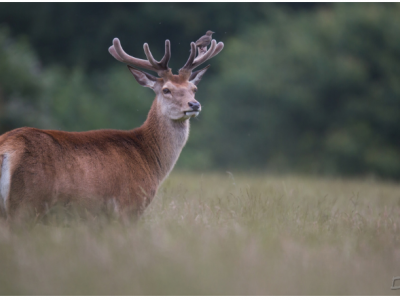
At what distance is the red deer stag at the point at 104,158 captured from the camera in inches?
177

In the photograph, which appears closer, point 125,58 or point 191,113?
point 191,113

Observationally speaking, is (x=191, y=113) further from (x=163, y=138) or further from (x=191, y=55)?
(x=191, y=55)

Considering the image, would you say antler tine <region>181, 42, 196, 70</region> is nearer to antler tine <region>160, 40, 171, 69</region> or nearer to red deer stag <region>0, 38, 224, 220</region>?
red deer stag <region>0, 38, 224, 220</region>

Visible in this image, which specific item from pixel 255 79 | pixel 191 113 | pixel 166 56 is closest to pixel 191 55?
pixel 166 56

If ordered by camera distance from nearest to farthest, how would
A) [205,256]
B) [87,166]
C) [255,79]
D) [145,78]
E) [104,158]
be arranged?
1. [205,256]
2. [87,166]
3. [104,158]
4. [145,78]
5. [255,79]

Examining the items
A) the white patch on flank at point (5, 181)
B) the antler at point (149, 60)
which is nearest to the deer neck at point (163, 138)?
the antler at point (149, 60)

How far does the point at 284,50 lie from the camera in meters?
23.7

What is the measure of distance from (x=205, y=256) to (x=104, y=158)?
168 centimetres

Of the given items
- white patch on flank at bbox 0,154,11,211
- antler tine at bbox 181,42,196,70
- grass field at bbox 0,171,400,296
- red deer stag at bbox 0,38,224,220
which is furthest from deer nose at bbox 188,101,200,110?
white patch on flank at bbox 0,154,11,211

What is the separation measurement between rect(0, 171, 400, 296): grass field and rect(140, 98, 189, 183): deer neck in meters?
0.57

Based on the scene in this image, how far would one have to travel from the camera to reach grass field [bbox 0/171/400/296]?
11.7 ft

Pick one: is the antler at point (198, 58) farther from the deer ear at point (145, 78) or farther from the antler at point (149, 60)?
the deer ear at point (145, 78)

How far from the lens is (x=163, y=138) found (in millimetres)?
5996
